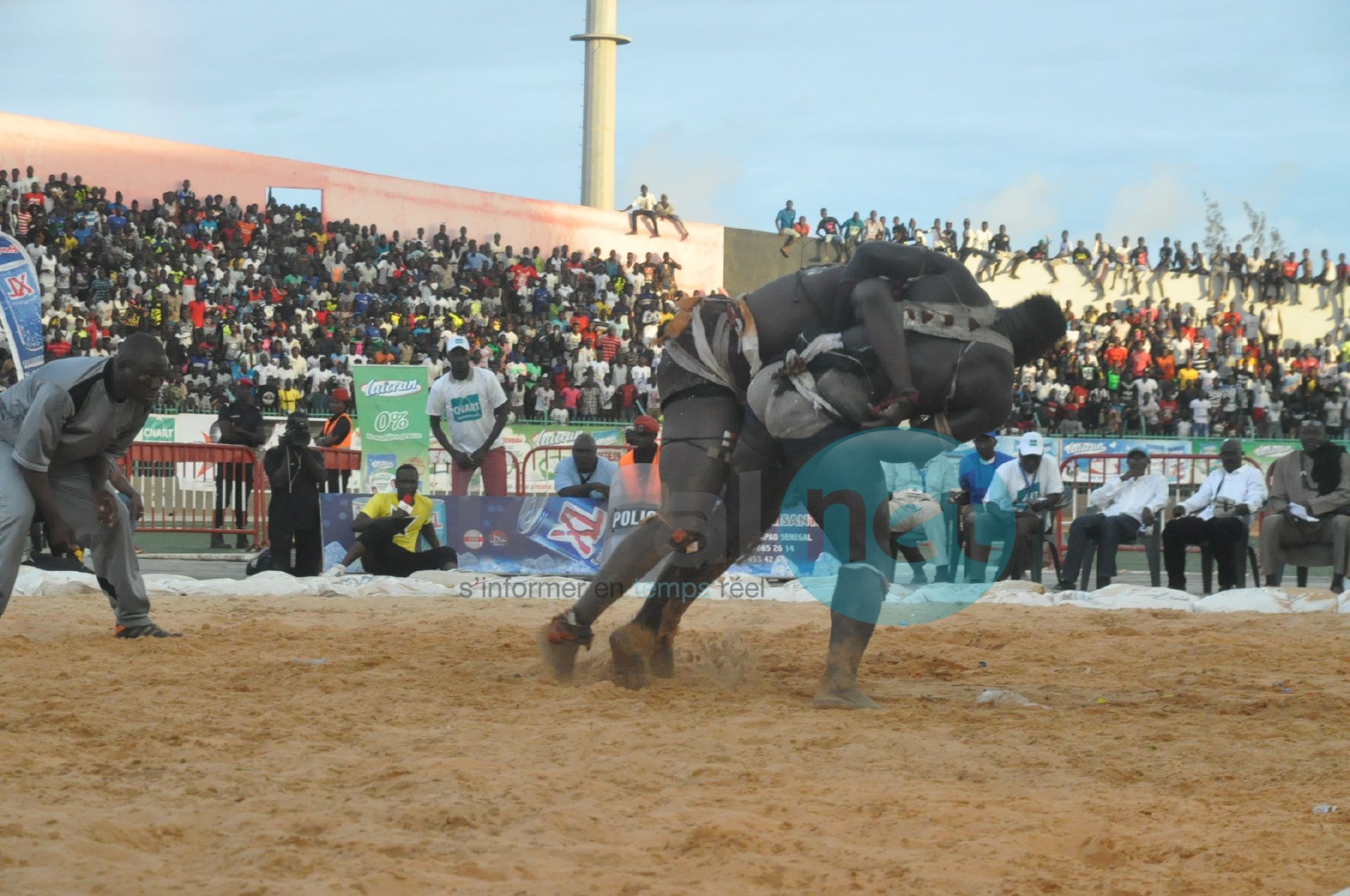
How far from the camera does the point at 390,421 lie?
1466 cm

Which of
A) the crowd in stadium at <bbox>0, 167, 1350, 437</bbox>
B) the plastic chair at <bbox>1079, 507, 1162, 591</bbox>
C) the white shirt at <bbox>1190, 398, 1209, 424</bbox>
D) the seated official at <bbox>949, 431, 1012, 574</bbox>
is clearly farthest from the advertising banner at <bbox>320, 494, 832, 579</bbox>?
the white shirt at <bbox>1190, 398, 1209, 424</bbox>

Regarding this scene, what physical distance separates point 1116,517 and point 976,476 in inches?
50.1

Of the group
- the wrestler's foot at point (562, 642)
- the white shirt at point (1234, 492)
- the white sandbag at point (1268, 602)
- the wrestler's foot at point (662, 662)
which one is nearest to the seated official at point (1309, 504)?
the white shirt at point (1234, 492)

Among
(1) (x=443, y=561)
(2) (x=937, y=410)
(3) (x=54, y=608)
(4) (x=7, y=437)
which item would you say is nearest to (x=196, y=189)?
(1) (x=443, y=561)

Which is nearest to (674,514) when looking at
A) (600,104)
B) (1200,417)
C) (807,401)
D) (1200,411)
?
(807,401)

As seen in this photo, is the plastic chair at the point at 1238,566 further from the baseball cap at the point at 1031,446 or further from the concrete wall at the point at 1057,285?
the concrete wall at the point at 1057,285

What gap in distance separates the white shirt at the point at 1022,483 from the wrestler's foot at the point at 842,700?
759 centimetres

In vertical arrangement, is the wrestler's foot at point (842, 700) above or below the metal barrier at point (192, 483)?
below

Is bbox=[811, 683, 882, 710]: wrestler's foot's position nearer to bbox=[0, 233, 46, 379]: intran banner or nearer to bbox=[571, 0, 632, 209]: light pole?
bbox=[0, 233, 46, 379]: intran banner

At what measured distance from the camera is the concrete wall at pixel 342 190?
100 feet

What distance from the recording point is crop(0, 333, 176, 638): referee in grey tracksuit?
6.23 metres

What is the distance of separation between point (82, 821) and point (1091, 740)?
3.17 meters

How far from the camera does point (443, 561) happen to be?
11.8m

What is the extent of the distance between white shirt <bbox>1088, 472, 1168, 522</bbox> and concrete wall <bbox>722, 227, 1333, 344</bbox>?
26.6m
